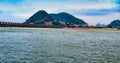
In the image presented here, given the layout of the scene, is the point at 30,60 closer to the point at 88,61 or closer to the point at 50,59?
the point at 50,59

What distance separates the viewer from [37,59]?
107ft

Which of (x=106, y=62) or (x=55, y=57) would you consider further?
(x=55, y=57)

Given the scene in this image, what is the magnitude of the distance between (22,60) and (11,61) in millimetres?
1353

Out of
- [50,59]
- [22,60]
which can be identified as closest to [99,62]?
[50,59]

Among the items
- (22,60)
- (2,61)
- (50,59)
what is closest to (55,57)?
(50,59)

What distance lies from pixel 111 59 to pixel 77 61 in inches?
161

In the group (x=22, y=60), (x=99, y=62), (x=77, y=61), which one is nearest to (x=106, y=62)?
(x=99, y=62)

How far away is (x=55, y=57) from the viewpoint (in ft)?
113

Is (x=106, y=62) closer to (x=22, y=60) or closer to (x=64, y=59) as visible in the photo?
(x=64, y=59)

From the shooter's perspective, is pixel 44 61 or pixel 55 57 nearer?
pixel 44 61

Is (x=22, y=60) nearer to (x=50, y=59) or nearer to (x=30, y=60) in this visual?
(x=30, y=60)

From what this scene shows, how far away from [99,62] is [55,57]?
5.22 m

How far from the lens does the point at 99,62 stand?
A: 3127 cm

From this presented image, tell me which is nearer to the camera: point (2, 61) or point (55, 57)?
point (2, 61)
